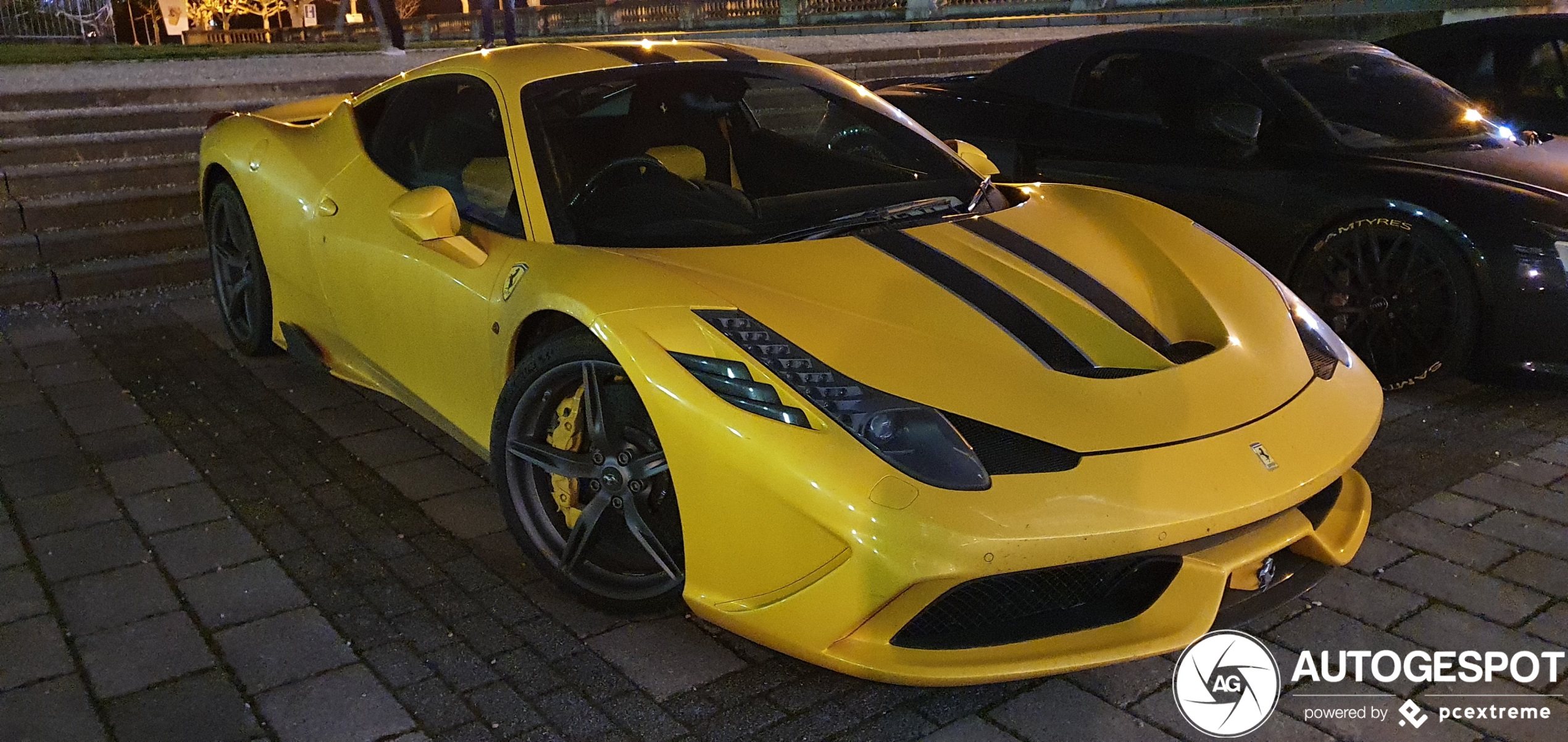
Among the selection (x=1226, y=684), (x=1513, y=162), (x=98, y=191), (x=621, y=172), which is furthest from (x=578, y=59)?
(x=98, y=191)

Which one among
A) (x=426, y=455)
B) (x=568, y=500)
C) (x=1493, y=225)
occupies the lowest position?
(x=426, y=455)

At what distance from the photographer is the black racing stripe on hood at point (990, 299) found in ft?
8.45

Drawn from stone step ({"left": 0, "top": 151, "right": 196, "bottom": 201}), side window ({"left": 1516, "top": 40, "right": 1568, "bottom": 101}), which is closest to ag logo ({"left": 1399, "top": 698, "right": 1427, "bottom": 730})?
side window ({"left": 1516, "top": 40, "right": 1568, "bottom": 101})

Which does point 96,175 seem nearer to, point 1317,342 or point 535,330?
point 535,330

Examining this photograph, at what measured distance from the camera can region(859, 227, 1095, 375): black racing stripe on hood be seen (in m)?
2.58

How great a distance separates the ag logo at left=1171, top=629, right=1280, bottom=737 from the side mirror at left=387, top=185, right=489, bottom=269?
1.99 m

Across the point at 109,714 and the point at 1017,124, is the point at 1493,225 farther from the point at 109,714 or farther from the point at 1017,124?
the point at 109,714

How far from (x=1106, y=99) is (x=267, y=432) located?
12.3ft

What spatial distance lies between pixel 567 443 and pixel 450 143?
1.27 m

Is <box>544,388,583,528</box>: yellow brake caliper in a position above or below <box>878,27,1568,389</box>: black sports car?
below

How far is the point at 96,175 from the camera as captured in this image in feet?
21.3

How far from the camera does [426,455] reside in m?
3.91

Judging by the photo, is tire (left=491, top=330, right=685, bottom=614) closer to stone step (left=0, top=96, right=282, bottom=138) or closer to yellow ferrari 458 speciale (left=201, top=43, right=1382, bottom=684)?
yellow ferrari 458 speciale (left=201, top=43, right=1382, bottom=684)

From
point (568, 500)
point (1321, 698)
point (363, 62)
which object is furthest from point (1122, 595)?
point (363, 62)
